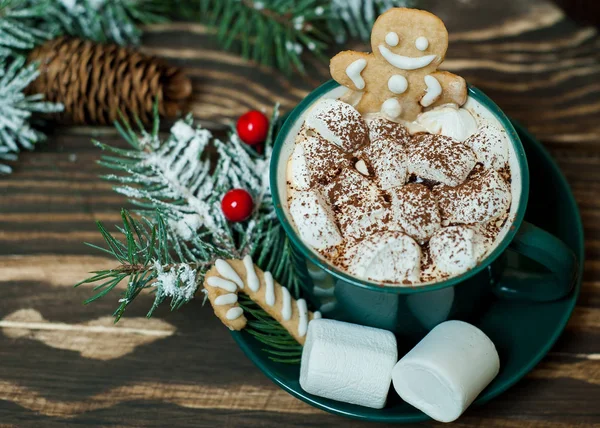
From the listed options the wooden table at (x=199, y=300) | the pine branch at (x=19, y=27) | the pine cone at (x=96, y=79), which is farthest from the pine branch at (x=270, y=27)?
the pine branch at (x=19, y=27)

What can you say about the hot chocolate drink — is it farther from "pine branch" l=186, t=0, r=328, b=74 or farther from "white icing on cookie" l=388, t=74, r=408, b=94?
"pine branch" l=186, t=0, r=328, b=74

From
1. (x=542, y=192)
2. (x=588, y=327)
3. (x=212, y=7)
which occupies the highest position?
(x=212, y=7)

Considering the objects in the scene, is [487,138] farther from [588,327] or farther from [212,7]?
[212,7]

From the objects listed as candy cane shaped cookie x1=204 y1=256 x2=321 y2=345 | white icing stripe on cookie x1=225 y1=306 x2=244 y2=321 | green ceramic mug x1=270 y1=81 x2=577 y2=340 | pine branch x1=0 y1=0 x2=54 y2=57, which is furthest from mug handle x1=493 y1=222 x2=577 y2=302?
pine branch x1=0 y1=0 x2=54 y2=57

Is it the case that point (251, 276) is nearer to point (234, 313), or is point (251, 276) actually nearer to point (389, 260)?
point (234, 313)

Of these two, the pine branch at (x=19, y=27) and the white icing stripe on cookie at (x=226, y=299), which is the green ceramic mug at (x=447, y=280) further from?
the pine branch at (x=19, y=27)

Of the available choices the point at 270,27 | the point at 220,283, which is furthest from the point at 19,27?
the point at 220,283

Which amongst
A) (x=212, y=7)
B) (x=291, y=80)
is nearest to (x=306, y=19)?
(x=291, y=80)
